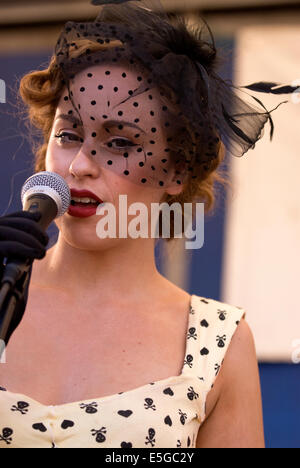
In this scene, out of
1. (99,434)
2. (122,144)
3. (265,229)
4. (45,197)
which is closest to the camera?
(45,197)

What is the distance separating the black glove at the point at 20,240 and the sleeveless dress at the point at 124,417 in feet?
1.53

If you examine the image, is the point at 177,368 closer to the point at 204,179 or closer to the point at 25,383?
the point at 25,383

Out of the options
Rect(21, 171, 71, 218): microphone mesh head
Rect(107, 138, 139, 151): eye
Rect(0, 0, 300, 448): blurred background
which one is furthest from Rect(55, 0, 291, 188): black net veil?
Rect(0, 0, 300, 448): blurred background

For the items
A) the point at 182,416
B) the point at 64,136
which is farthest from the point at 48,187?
the point at 182,416

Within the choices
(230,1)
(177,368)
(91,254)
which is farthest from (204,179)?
(230,1)

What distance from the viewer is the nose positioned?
5.19 feet

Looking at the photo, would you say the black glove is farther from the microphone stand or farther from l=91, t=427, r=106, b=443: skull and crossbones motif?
l=91, t=427, r=106, b=443: skull and crossbones motif

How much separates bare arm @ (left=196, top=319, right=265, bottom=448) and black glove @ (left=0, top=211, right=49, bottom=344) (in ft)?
2.71

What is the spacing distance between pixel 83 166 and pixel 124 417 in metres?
0.53

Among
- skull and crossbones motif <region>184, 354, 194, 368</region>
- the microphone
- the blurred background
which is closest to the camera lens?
the microphone

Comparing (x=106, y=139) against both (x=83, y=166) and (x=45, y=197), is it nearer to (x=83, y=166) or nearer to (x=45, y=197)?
(x=83, y=166)

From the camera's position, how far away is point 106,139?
1635mm

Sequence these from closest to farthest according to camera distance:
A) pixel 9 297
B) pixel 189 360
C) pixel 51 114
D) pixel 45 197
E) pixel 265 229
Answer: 1. pixel 9 297
2. pixel 45 197
3. pixel 189 360
4. pixel 51 114
5. pixel 265 229

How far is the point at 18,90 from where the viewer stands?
2027mm
